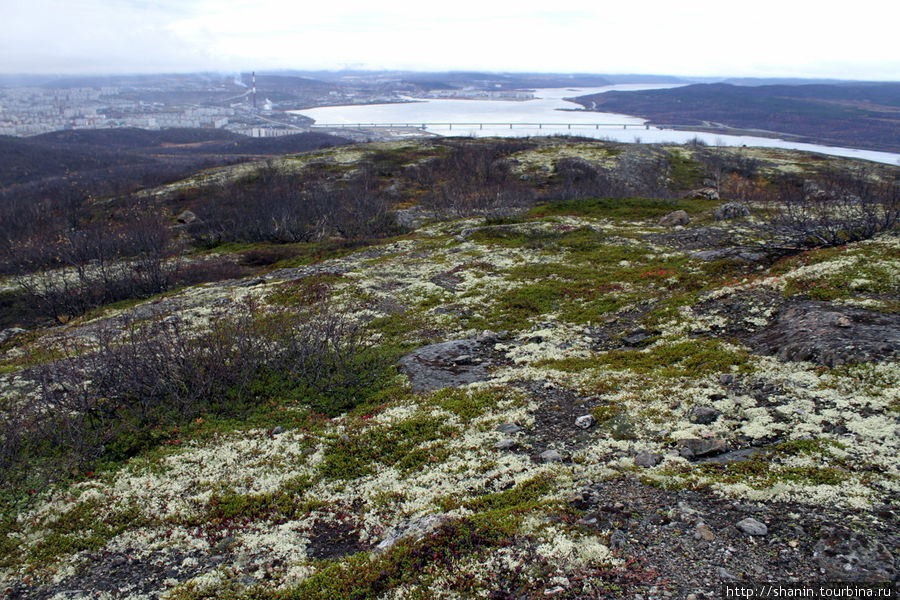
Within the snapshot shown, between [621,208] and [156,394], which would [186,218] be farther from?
[156,394]

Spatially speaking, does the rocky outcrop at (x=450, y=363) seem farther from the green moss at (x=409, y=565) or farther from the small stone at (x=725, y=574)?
the small stone at (x=725, y=574)

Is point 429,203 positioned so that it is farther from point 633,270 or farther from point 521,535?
point 521,535

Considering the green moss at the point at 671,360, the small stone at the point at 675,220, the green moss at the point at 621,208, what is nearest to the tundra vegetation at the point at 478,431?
the green moss at the point at 671,360

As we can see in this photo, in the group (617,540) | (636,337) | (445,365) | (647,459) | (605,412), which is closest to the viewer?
(617,540)

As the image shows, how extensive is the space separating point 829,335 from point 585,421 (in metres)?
8.02

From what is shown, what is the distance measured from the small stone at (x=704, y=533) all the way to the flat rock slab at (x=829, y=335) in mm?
8241

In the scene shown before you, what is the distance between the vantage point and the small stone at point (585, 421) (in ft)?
42.8

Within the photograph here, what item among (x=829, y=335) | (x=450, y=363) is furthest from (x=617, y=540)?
(x=450, y=363)

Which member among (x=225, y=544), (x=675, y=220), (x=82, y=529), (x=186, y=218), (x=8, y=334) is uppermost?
(x=675, y=220)

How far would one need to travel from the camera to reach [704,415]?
1225cm

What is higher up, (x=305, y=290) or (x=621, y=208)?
(x=621, y=208)

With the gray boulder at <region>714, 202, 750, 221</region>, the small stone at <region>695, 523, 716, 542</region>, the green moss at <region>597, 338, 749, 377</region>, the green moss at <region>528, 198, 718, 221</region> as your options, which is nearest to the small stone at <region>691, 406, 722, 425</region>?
the green moss at <region>597, 338, 749, 377</region>

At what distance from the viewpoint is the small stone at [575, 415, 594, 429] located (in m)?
13.0

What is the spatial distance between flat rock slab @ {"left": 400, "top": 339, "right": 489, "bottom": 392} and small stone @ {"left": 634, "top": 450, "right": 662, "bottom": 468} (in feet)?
23.1
